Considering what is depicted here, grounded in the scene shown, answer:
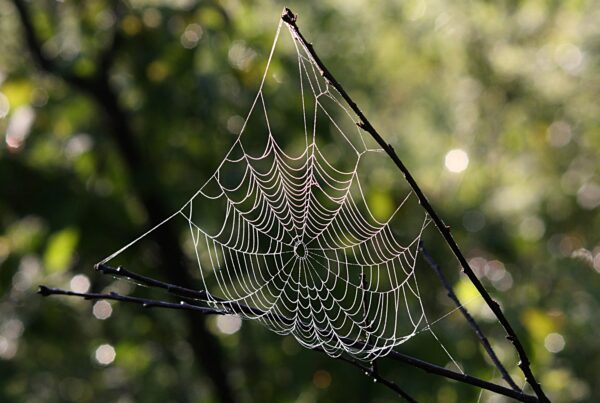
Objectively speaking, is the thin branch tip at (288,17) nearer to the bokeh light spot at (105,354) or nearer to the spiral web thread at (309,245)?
the spiral web thread at (309,245)

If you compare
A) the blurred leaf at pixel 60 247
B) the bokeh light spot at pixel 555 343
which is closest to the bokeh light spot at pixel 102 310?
the blurred leaf at pixel 60 247

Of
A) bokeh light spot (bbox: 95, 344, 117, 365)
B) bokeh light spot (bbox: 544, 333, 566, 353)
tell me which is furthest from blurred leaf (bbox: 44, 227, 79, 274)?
bokeh light spot (bbox: 544, 333, 566, 353)

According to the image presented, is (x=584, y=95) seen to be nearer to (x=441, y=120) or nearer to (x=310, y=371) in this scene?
(x=441, y=120)

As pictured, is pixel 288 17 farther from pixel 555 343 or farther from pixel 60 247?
pixel 555 343

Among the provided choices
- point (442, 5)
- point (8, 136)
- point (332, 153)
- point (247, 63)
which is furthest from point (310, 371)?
point (442, 5)

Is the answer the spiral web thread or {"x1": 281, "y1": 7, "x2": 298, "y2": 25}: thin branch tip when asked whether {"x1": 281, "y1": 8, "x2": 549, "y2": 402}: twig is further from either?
the spiral web thread

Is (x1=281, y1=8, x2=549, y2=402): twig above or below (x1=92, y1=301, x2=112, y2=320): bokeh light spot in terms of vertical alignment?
below

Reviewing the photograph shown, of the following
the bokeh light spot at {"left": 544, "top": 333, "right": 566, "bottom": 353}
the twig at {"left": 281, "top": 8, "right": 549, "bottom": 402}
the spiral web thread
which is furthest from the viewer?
the bokeh light spot at {"left": 544, "top": 333, "right": 566, "bottom": 353}

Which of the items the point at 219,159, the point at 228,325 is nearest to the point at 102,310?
the point at 228,325
